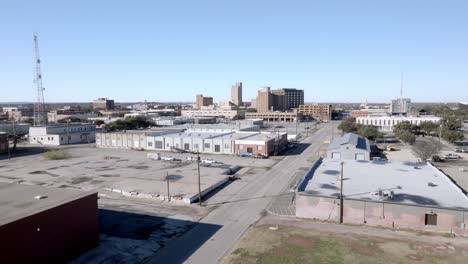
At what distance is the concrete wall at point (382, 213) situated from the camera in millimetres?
25641

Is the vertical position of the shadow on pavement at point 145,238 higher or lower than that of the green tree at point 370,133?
lower

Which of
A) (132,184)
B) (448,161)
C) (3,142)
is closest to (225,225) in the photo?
(132,184)

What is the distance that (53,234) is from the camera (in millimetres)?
20875

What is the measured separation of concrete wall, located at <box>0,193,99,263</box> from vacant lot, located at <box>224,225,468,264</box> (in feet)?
34.2

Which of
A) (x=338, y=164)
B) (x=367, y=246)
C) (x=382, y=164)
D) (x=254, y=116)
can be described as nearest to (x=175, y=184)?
(x=338, y=164)

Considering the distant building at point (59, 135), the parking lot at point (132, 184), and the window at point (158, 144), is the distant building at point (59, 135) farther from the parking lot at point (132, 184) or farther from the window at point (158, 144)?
the window at point (158, 144)

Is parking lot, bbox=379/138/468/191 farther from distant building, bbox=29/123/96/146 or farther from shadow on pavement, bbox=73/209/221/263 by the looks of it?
distant building, bbox=29/123/96/146

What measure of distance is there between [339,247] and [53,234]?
19.1 m

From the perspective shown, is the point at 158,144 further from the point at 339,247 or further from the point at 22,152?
the point at 339,247

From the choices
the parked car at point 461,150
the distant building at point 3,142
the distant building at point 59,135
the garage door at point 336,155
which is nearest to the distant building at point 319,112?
the parked car at point 461,150

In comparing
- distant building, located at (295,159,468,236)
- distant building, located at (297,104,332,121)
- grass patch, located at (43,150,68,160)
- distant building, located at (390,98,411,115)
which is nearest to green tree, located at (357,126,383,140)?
distant building, located at (295,159,468,236)

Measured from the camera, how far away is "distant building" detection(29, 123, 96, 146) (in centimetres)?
8625

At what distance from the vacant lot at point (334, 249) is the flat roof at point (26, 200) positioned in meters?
12.1

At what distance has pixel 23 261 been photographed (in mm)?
18969
